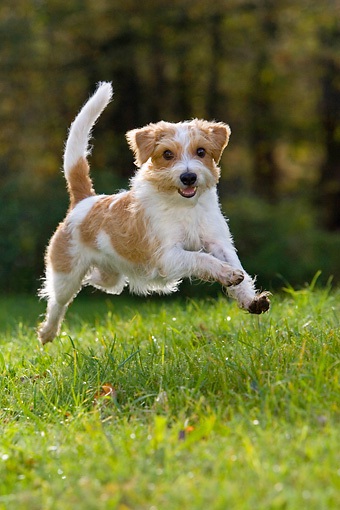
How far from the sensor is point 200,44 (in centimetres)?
1775

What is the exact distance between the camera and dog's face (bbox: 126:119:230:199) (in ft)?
17.7

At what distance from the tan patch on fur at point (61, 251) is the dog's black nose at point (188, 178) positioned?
158cm

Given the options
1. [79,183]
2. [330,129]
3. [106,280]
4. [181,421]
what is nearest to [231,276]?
[181,421]

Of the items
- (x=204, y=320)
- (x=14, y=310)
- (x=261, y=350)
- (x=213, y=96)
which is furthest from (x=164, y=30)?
(x=261, y=350)

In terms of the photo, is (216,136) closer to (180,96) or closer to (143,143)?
(143,143)

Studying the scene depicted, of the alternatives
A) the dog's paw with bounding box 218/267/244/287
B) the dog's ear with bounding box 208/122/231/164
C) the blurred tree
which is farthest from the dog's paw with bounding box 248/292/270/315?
the blurred tree

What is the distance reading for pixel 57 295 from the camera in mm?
6910

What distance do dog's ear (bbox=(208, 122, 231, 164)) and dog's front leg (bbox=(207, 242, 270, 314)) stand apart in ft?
1.97

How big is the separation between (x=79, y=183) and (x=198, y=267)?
73.3 inches

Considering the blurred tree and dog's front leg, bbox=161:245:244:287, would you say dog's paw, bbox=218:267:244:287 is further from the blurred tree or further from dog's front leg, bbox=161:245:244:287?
the blurred tree

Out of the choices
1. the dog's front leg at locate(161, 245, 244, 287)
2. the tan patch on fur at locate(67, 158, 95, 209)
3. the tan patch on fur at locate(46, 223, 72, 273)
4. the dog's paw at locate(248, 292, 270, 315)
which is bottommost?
the tan patch on fur at locate(46, 223, 72, 273)

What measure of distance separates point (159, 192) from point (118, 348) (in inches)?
46.2

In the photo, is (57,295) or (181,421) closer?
(181,421)

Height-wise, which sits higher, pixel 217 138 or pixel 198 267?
pixel 217 138
